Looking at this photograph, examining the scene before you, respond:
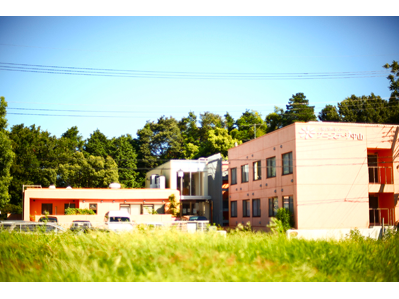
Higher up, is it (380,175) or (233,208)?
(380,175)

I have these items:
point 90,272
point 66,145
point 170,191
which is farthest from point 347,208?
point 66,145

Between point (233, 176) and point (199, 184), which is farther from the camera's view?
point (199, 184)

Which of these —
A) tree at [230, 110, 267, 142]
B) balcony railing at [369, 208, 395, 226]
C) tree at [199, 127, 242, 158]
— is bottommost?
balcony railing at [369, 208, 395, 226]

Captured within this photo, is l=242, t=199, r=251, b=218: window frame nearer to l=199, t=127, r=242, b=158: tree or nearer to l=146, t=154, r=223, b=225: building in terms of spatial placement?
l=146, t=154, r=223, b=225: building

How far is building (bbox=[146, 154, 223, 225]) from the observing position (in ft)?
139

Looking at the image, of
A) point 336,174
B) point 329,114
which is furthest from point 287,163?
point 329,114

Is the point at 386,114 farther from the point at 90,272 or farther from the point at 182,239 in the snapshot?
the point at 90,272

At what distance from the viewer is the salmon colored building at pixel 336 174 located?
27.6m

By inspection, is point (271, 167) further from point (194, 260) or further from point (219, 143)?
point (219, 143)

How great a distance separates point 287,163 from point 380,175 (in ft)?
22.1

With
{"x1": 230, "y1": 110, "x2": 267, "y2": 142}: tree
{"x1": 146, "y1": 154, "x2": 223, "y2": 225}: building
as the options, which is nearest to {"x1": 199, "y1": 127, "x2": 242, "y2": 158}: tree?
{"x1": 230, "y1": 110, "x2": 267, "y2": 142}: tree

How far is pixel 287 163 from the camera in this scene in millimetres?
29125

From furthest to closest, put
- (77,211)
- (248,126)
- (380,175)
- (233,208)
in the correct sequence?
(248,126) → (77,211) → (233,208) → (380,175)

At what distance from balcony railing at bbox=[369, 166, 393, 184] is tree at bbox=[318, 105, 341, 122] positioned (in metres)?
30.0
